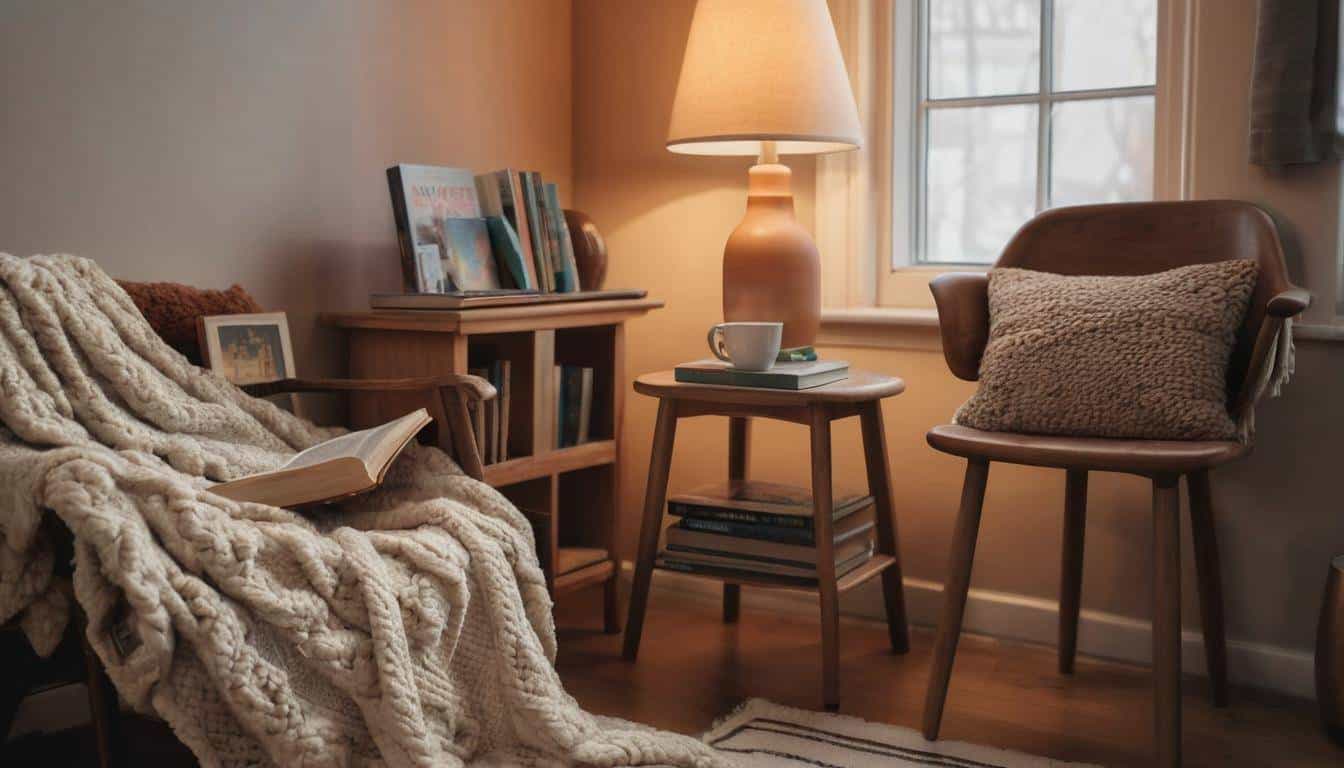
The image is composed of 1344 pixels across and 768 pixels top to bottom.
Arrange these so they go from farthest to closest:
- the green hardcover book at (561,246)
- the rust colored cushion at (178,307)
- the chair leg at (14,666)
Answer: the green hardcover book at (561,246), the rust colored cushion at (178,307), the chair leg at (14,666)

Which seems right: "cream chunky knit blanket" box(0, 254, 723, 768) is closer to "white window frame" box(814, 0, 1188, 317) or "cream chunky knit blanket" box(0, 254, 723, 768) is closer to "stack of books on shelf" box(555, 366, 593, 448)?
"stack of books on shelf" box(555, 366, 593, 448)

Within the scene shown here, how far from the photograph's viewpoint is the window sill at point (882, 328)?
257 centimetres

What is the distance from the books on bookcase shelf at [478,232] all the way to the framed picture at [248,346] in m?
0.27

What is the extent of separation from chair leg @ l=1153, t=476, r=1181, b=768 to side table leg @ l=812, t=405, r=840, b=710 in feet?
1.83

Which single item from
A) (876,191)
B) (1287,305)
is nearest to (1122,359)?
(1287,305)

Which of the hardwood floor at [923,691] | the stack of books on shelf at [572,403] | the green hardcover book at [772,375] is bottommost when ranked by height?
the hardwood floor at [923,691]

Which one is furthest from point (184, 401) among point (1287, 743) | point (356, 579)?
point (1287, 743)

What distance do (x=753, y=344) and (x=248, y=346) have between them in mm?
861

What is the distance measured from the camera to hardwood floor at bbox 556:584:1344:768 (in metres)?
2.03

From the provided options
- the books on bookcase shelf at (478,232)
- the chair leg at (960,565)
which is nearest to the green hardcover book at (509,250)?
the books on bookcase shelf at (478,232)

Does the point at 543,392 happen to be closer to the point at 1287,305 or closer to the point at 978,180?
the point at 978,180

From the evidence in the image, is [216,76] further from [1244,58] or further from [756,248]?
[1244,58]

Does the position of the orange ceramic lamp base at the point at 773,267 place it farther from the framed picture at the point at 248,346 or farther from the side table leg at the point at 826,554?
the framed picture at the point at 248,346

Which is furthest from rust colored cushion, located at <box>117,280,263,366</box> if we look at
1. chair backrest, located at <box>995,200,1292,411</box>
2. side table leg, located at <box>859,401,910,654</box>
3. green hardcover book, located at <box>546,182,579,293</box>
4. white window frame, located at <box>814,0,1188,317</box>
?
chair backrest, located at <box>995,200,1292,411</box>
